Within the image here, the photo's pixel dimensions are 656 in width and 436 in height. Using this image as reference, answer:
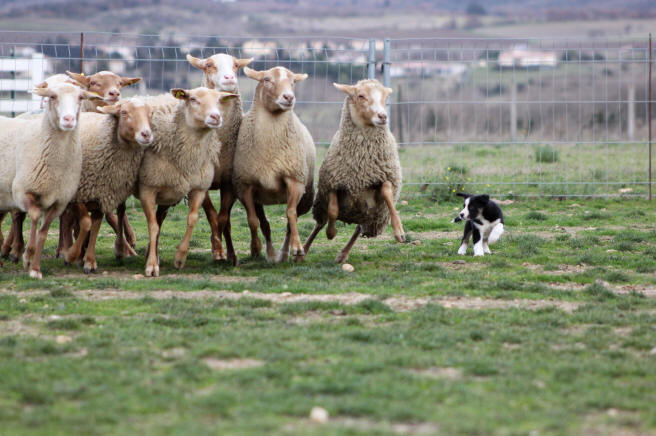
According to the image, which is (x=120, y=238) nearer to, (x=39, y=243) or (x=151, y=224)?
(x=151, y=224)

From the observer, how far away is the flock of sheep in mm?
8031

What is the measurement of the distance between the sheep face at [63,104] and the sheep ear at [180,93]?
0.85 metres

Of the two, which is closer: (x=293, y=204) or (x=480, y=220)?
(x=293, y=204)

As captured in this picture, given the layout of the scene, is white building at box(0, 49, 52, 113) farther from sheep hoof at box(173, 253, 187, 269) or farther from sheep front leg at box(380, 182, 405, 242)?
sheep front leg at box(380, 182, 405, 242)

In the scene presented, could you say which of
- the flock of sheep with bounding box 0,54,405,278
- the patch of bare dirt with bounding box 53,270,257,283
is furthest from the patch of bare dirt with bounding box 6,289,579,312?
the flock of sheep with bounding box 0,54,405,278

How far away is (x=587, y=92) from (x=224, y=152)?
104ft

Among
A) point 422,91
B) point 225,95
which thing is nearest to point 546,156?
point 422,91

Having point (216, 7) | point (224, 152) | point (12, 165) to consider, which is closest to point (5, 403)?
point (12, 165)

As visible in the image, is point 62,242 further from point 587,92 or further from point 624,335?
point 587,92

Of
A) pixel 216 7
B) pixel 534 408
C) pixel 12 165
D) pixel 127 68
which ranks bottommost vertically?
pixel 534 408

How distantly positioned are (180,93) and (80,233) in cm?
167

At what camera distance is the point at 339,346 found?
5.40 meters

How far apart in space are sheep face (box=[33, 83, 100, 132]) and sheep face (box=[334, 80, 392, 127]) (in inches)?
103

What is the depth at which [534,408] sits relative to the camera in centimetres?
432
